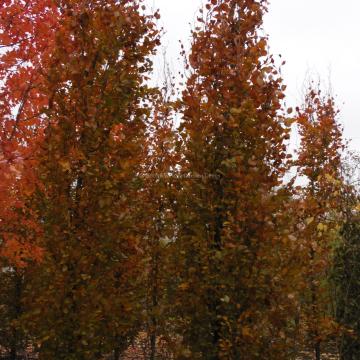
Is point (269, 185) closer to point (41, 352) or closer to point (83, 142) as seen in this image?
point (83, 142)

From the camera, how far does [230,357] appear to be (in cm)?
481

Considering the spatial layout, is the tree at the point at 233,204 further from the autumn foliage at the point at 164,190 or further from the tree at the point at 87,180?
the tree at the point at 87,180

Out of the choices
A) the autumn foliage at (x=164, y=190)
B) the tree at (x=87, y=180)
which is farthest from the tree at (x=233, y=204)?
the tree at (x=87, y=180)

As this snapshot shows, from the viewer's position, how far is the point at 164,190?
5.48 m

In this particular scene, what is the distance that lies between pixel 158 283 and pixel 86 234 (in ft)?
14.2

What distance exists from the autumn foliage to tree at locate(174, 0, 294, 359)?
0.02m

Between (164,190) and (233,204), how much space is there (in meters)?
0.84

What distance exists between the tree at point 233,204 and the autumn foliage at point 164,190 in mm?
15

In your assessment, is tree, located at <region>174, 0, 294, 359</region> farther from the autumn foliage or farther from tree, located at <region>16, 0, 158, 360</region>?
tree, located at <region>16, 0, 158, 360</region>

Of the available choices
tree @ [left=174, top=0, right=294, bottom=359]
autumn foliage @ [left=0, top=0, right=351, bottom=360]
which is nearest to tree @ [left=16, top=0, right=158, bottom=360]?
autumn foliage @ [left=0, top=0, right=351, bottom=360]

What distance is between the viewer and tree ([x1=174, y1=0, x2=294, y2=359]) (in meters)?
4.83

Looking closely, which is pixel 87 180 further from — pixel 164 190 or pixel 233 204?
pixel 233 204

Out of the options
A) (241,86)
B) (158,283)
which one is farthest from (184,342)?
(158,283)

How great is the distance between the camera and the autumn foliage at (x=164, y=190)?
16.0 feet
